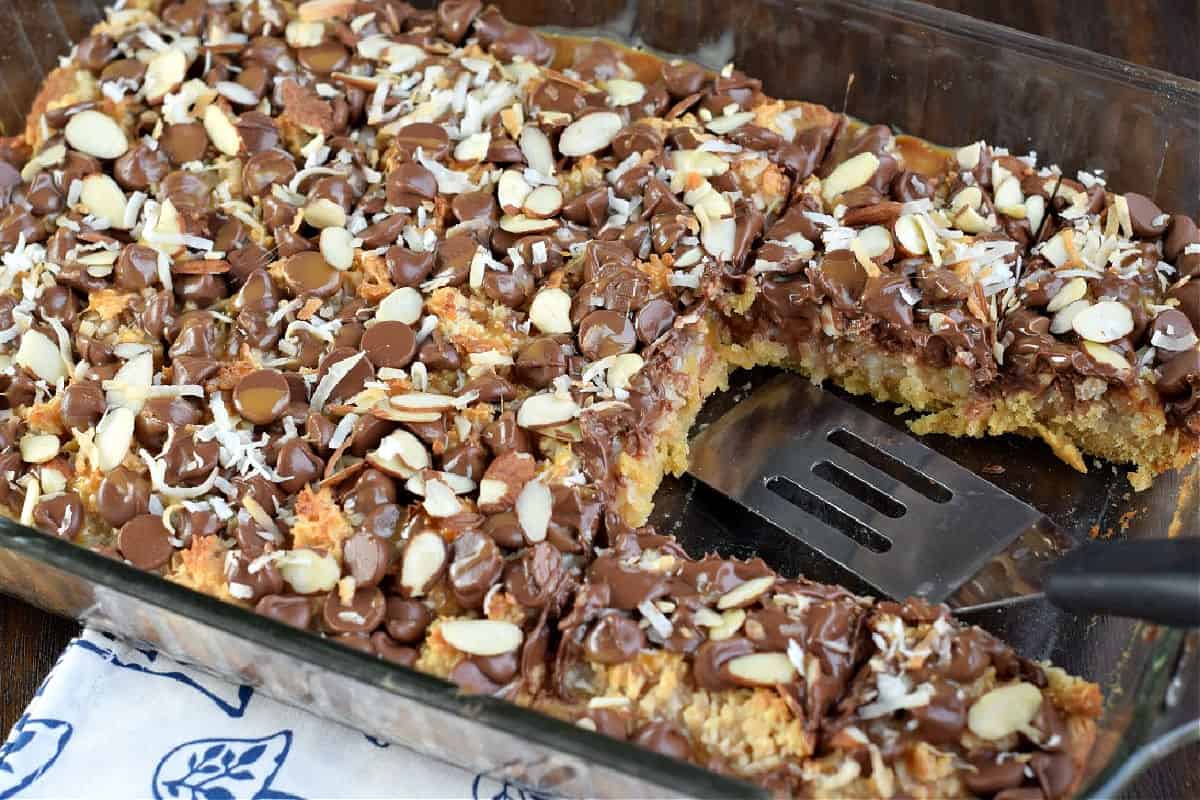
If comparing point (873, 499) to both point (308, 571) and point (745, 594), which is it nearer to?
point (745, 594)

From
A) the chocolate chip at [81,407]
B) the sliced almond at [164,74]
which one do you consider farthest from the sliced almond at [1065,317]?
the sliced almond at [164,74]

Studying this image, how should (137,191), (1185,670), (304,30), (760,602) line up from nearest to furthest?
(1185,670)
(760,602)
(137,191)
(304,30)

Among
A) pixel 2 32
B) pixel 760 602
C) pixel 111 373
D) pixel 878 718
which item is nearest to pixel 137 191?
pixel 111 373

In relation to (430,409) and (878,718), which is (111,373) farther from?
(878,718)

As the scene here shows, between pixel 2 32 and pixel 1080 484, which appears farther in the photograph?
pixel 2 32

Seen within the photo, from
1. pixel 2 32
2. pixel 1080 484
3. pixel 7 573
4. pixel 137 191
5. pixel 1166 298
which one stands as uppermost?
pixel 2 32

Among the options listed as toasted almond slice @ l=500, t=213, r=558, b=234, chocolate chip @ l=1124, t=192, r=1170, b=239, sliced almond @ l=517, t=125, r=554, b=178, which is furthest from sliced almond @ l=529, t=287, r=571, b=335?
chocolate chip @ l=1124, t=192, r=1170, b=239

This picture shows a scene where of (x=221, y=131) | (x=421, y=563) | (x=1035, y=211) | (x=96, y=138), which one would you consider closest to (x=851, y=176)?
(x=1035, y=211)
